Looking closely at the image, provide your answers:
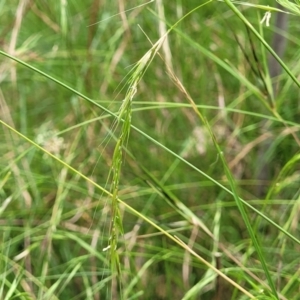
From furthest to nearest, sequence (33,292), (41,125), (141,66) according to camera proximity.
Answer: (41,125), (33,292), (141,66)

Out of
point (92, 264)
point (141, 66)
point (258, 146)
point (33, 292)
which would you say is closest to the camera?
point (141, 66)

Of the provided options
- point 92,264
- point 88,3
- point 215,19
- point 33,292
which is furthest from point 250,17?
point 33,292

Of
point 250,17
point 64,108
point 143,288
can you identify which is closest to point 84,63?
point 64,108

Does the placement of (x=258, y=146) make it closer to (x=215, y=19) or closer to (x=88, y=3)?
(x=215, y=19)

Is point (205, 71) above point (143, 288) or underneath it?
above

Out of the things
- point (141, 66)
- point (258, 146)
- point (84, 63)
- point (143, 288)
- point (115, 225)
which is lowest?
point (143, 288)

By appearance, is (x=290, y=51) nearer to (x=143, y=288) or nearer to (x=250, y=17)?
(x=250, y=17)

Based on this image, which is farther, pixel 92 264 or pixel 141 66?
pixel 92 264
